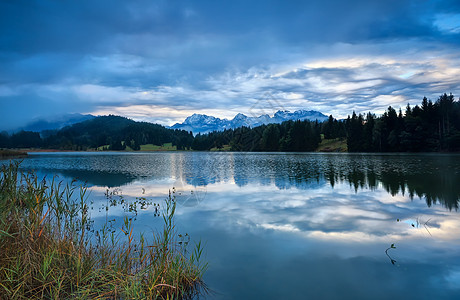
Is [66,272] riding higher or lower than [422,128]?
lower

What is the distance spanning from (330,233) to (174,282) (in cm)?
781

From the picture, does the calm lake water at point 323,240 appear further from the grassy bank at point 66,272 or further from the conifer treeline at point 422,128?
the conifer treeline at point 422,128

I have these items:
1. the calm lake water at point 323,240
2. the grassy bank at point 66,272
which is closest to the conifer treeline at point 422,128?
the calm lake water at point 323,240

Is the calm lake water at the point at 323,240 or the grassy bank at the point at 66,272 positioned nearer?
the grassy bank at the point at 66,272

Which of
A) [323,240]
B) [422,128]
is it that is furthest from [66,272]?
[422,128]

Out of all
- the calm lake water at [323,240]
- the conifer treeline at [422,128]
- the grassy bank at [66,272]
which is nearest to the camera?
the grassy bank at [66,272]

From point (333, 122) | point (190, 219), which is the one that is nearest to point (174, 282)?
point (190, 219)

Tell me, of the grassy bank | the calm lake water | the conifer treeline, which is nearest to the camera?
the grassy bank

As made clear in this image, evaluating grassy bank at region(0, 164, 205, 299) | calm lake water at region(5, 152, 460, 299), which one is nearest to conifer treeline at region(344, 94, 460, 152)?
calm lake water at region(5, 152, 460, 299)

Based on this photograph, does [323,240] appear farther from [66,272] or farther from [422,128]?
[422,128]

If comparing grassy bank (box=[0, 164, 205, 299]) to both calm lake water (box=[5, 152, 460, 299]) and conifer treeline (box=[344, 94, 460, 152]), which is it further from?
conifer treeline (box=[344, 94, 460, 152])

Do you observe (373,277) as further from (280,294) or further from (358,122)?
(358,122)

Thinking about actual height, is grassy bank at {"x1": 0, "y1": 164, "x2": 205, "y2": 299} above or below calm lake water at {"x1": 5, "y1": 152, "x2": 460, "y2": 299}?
above

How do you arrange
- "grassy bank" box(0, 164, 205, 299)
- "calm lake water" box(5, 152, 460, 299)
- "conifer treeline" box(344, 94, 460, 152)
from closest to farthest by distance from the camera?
"grassy bank" box(0, 164, 205, 299), "calm lake water" box(5, 152, 460, 299), "conifer treeline" box(344, 94, 460, 152)
